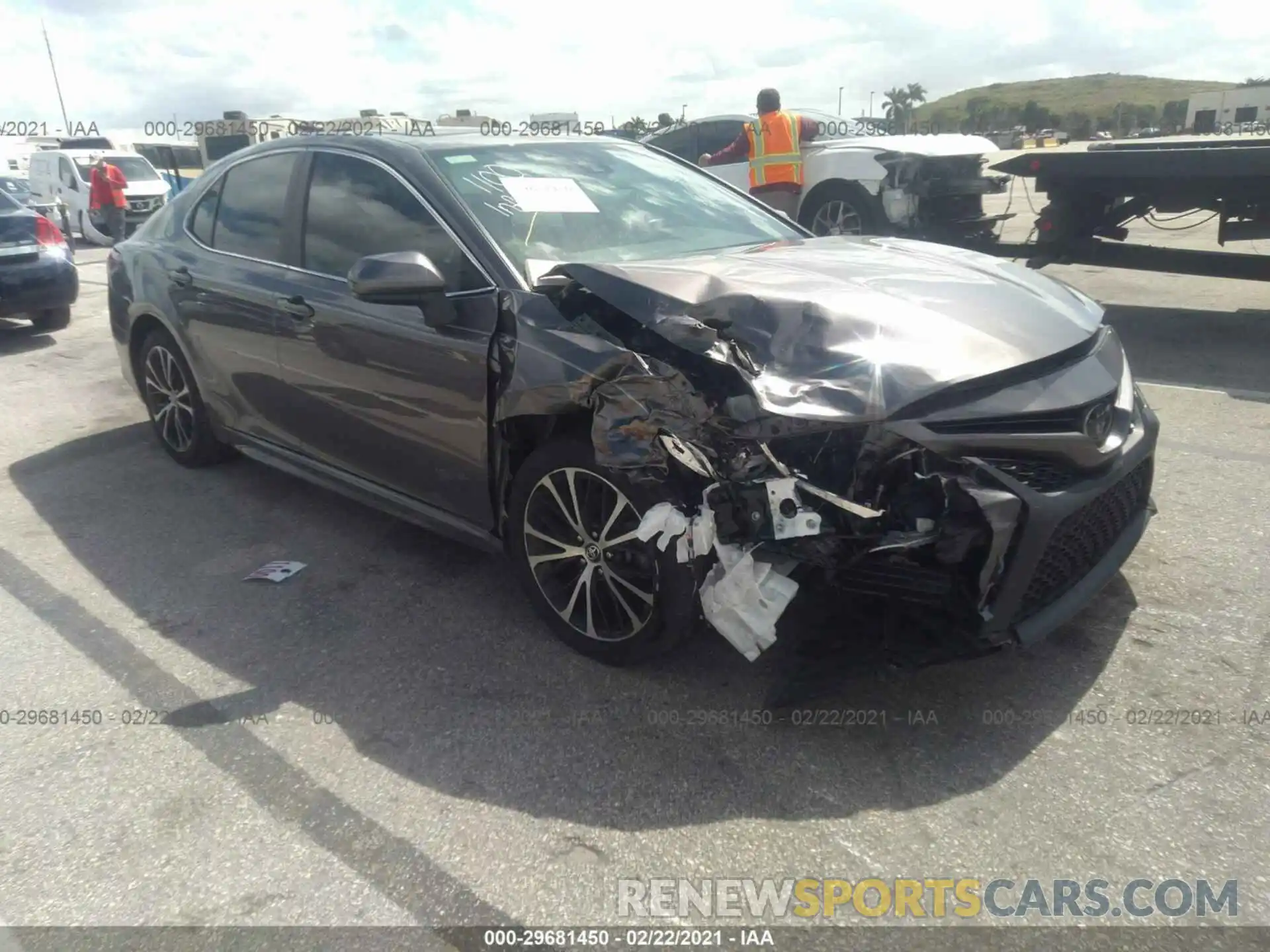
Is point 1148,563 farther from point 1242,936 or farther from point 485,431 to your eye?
point 485,431

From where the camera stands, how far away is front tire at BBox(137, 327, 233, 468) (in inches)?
208

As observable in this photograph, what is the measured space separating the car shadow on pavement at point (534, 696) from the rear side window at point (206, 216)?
5.22 ft

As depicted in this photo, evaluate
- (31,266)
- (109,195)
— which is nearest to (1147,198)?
(31,266)

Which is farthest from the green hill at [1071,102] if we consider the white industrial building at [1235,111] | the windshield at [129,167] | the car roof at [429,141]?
the car roof at [429,141]

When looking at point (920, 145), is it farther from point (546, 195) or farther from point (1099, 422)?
point (1099, 422)

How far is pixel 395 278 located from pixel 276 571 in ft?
5.46

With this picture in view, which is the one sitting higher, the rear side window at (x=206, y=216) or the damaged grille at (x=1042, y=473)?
the rear side window at (x=206, y=216)

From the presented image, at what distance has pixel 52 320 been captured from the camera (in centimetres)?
998

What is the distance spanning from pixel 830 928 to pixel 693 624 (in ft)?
3.30

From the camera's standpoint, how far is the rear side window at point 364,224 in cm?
356

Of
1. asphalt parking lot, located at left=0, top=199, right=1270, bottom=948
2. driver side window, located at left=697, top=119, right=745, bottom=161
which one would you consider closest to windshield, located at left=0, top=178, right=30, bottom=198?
asphalt parking lot, located at left=0, top=199, right=1270, bottom=948

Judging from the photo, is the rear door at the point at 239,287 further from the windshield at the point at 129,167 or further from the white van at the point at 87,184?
the windshield at the point at 129,167

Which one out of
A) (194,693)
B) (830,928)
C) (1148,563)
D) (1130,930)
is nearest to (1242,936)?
(1130,930)

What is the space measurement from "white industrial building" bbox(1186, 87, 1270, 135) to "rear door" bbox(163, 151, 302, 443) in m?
19.2
